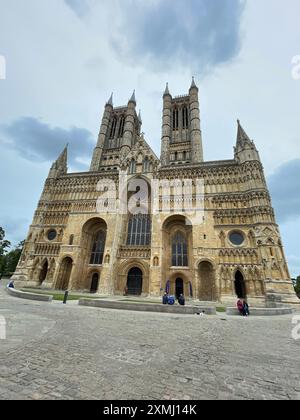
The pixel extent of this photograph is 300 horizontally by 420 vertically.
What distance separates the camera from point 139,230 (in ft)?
96.7

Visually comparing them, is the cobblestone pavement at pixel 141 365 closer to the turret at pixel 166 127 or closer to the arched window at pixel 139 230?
the arched window at pixel 139 230

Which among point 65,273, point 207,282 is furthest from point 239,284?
point 65,273

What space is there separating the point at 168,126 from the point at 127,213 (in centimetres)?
2642

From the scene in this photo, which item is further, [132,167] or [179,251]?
[132,167]

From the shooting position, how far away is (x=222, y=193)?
2711 centimetres

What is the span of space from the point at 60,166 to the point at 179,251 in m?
27.4

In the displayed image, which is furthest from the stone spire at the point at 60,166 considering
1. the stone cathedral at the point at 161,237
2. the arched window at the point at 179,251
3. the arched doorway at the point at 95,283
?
the arched window at the point at 179,251

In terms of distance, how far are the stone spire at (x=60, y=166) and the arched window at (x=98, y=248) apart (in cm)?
1423

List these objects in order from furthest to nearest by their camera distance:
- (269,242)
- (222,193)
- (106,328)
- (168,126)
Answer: (168,126), (222,193), (269,242), (106,328)

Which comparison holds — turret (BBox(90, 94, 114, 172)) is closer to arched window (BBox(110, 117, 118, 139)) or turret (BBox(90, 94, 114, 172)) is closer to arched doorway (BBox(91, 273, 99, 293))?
arched window (BBox(110, 117, 118, 139))

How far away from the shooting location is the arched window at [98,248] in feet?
96.7

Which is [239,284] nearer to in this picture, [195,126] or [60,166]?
[195,126]
